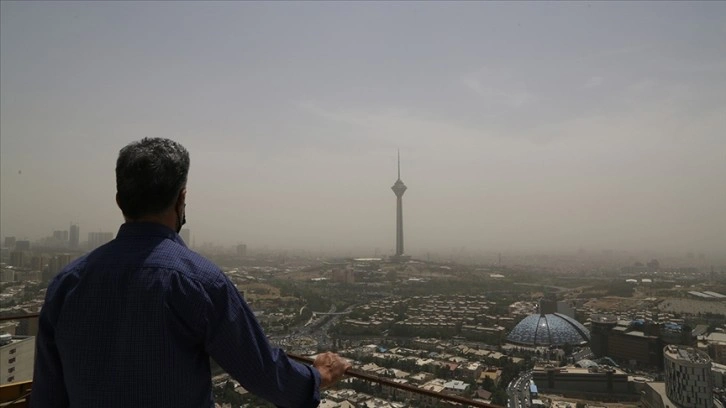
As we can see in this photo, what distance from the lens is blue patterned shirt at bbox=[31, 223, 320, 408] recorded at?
556 mm

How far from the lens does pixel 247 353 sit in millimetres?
602

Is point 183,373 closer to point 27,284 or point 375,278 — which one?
point 27,284

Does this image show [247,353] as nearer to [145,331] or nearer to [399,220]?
[145,331]

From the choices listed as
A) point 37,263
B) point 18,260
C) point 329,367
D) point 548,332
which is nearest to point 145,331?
point 329,367

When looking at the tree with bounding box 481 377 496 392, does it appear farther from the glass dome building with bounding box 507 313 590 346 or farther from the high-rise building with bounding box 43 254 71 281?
the high-rise building with bounding box 43 254 71 281

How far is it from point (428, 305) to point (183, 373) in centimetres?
2495

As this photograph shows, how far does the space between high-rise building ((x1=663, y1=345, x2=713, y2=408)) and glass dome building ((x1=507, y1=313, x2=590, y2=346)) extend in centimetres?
645

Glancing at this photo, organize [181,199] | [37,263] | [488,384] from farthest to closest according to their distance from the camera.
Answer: [37,263] < [488,384] < [181,199]

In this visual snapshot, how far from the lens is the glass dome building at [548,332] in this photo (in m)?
17.1

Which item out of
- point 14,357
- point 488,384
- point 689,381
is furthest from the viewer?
point 488,384

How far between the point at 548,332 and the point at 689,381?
25.7 ft

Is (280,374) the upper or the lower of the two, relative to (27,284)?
upper

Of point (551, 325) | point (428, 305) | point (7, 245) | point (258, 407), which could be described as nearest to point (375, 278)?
point (428, 305)

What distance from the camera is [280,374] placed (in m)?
0.63
